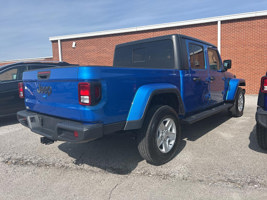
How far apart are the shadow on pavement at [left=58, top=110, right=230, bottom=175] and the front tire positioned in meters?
0.29

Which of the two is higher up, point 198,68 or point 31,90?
point 198,68

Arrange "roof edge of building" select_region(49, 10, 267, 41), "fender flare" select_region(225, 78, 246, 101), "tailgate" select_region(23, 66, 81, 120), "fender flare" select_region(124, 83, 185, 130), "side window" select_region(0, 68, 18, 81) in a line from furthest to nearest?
"roof edge of building" select_region(49, 10, 267, 41) → "side window" select_region(0, 68, 18, 81) → "fender flare" select_region(225, 78, 246, 101) → "fender flare" select_region(124, 83, 185, 130) → "tailgate" select_region(23, 66, 81, 120)

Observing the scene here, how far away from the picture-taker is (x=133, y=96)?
2.75 meters

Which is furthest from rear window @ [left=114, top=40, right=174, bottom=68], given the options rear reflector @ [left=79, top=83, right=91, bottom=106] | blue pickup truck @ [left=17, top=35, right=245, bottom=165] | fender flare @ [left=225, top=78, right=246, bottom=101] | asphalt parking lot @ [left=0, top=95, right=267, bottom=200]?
fender flare @ [left=225, top=78, right=246, bottom=101]

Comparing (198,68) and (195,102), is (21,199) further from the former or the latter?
(198,68)

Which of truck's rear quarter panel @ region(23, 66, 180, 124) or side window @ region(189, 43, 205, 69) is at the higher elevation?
side window @ region(189, 43, 205, 69)

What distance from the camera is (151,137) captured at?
2920mm

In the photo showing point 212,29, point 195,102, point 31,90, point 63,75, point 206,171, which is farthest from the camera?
point 212,29

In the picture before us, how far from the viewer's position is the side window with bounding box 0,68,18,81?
5.86 meters

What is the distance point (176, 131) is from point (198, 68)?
1.46 meters

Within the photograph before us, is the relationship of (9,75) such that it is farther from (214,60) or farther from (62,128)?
(214,60)

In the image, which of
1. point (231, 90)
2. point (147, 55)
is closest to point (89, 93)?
point (147, 55)

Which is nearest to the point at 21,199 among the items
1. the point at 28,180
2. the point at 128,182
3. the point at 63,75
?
the point at 28,180

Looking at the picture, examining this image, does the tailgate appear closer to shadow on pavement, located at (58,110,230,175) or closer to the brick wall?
shadow on pavement, located at (58,110,230,175)
